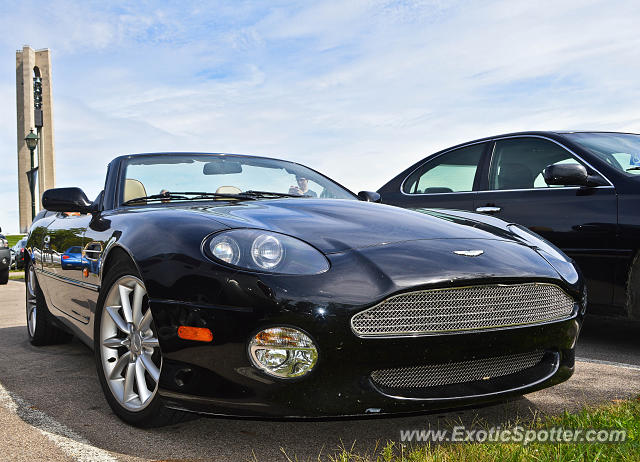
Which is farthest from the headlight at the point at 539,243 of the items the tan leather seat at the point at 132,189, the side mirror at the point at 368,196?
the tan leather seat at the point at 132,189

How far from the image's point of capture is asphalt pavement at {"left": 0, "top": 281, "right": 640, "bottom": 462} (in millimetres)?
2582

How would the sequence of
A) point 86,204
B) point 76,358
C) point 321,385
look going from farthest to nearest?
point 76,358 < point 86,204 < point 321,385

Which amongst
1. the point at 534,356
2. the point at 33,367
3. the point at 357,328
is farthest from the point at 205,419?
the point at 33,367

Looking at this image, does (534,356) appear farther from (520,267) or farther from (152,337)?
(152,337)

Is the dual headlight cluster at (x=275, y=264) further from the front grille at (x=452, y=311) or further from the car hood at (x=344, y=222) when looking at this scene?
the front grille at (x=452, y=311)

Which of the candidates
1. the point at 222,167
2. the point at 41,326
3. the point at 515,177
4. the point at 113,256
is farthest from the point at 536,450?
the point at 41,326

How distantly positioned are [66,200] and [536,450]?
2.91 m

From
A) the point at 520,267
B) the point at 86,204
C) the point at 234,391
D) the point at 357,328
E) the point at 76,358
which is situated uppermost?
the point at 86,204

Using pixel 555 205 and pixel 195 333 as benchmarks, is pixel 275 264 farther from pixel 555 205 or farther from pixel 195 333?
pixel 555 205

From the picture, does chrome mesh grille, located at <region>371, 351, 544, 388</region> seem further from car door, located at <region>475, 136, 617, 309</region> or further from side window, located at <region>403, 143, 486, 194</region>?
side window, located at <region>403, 143, 486, 194</region>

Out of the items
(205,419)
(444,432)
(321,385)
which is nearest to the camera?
(321,385)

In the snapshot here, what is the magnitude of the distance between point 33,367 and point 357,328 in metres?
2.70

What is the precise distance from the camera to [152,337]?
2.84m

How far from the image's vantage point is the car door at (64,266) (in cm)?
384
